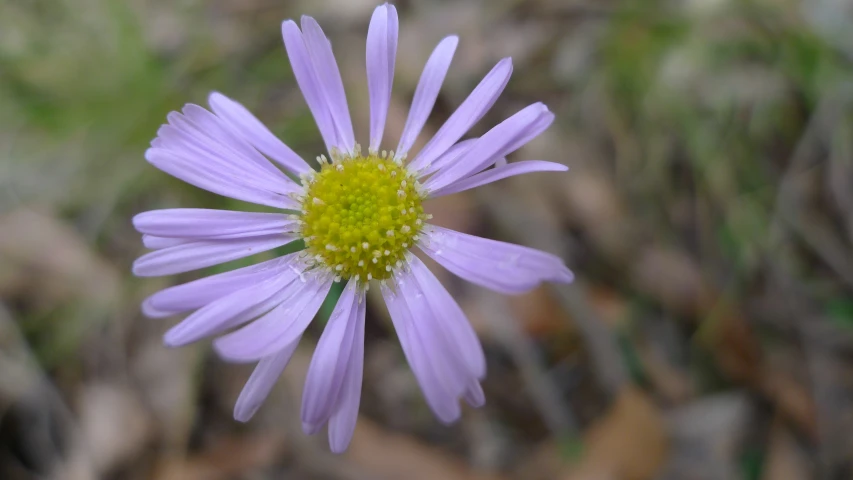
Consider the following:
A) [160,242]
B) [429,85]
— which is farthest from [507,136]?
[160,242]

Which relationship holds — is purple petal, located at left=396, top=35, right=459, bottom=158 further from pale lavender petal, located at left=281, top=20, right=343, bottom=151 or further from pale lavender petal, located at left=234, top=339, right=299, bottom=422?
pale lavender petal, located at left=234, top=339, right=299, bottom=422

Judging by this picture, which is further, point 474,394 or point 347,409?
point 347,409

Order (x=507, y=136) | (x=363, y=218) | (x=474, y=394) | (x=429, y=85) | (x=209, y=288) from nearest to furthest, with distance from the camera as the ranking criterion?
(x=474, y=394)
(x=507, y=136)
(x=209, y=288)
(x=429, y=85)
(x=363, y=218)

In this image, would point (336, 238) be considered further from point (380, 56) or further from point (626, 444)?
point (626, 444)

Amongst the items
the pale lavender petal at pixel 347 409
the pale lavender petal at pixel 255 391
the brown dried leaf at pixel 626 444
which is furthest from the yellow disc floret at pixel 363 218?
the brown dried leaf at pixel 626 444

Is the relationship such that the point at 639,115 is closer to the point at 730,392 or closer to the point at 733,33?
the point at 733,33

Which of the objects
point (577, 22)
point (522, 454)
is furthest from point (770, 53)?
point (522, 454)
